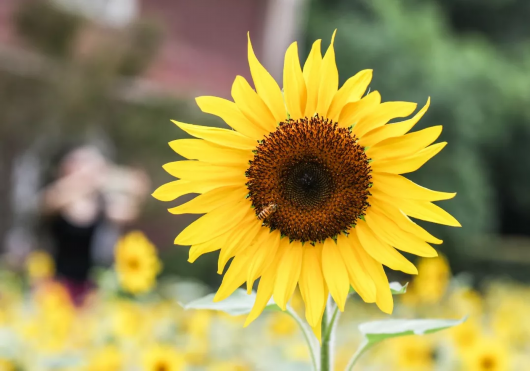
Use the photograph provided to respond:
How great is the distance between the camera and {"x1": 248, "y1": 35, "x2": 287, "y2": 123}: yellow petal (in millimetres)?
1050

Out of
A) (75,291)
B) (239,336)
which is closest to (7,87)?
(75,291)

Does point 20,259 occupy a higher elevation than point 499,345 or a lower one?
lower

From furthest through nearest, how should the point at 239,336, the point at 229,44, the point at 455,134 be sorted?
1. the point at 455,134
2. the point at 229,44
3. the point at 239,336

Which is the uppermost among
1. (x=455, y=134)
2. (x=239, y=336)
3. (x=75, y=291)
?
(x=455, y=134)

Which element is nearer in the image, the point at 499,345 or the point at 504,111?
the point at 499,345

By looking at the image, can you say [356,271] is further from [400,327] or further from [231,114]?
[231,114]

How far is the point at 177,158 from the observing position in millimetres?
8297

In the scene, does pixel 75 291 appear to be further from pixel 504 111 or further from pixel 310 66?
pixel 504 111

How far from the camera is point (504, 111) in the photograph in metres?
19.3

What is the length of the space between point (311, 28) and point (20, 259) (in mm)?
11439

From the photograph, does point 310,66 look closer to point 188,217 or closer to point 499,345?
point 499,345

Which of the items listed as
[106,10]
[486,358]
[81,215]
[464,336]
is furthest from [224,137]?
[106,10]

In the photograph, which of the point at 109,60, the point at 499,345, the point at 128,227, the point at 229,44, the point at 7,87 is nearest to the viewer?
the point at 499,345

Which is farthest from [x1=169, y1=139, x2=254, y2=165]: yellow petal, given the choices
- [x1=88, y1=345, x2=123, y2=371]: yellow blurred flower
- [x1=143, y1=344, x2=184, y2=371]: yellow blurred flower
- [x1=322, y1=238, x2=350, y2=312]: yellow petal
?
[x1=88, y1=345, x2=123, y2=371]: yellow blurred flower
